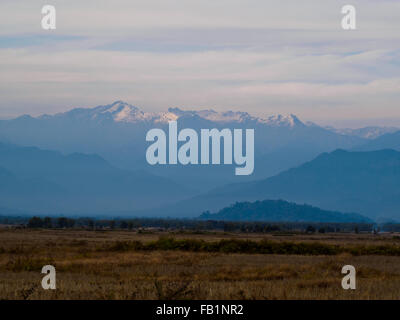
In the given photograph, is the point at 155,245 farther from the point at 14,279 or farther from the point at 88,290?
the point at 88,290

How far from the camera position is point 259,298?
22312mm

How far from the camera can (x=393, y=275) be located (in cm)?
3594

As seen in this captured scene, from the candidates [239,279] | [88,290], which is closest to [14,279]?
[88,290]

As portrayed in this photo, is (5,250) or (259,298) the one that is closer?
(259,298)

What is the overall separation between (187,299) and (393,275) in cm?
1706

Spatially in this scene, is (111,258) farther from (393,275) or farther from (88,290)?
(88,290)

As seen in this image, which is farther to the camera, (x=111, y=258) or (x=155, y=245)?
(x=155, y=245)

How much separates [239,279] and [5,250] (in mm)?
25807

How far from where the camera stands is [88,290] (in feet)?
81.3
